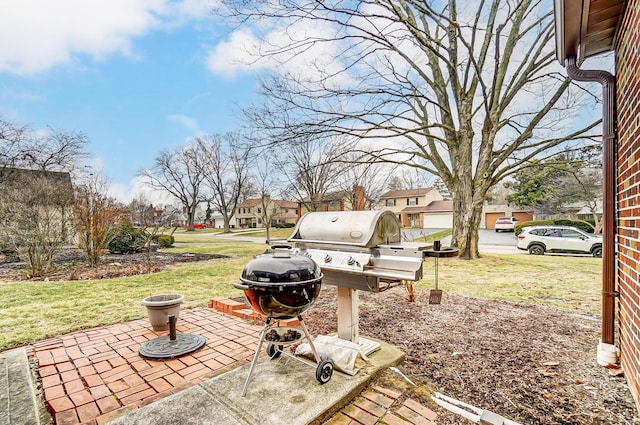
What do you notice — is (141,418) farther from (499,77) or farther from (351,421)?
(499,77)

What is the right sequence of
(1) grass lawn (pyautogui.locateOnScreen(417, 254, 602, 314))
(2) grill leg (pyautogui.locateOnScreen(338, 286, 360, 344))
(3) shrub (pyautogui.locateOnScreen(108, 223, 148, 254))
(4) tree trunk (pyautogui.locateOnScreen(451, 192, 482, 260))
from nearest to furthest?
(2) grill leg (pyautogui.locateOnScreen(338, 286, 360, 344)), (1) grass lawn (pyautogui.locateOnScreen(417, 254, 602, 314)), (4) tree trunk (pyautogui.locateOnScreen(451, 192, 482, 260)), (3) shrub (pyautogui.locateOnScreen(108, 223, 148, 254))

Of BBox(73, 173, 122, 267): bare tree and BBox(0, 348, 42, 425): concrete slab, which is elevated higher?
BBox(73, 173, 122, 267): bare tree

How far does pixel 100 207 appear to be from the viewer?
931 centimetres

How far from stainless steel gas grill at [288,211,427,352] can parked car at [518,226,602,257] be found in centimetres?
1387

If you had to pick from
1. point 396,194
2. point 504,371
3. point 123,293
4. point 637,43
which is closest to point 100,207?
point 123,293

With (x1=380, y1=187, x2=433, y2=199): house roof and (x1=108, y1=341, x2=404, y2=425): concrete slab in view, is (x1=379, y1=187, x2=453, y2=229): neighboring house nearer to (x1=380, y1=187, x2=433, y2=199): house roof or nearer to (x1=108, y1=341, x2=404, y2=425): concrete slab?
(x1=380, y1=187, x2=433, y2=199): house roof

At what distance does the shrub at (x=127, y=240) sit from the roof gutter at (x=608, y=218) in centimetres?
1426

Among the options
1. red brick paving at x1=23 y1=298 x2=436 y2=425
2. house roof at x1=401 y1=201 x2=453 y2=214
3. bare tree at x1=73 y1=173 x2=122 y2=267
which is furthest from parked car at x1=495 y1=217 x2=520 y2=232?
bare tree at x1=73 y1=173 x2=122 y2=267

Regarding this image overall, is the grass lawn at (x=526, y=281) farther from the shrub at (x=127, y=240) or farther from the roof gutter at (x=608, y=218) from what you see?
the shrub at (x=127, y=240)

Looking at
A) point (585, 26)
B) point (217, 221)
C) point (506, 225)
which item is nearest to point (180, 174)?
point (217, 221)

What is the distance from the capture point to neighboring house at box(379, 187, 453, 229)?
35.0 metres

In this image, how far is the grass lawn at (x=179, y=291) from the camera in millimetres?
4266

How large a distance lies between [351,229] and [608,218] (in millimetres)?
2424

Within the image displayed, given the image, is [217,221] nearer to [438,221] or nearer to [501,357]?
[438,221]
